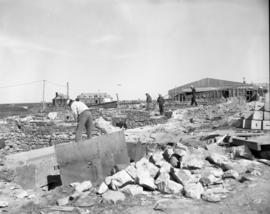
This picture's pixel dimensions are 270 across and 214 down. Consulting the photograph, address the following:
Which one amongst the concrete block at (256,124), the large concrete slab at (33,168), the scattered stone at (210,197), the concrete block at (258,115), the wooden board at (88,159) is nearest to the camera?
the scattered stone at (210,197)

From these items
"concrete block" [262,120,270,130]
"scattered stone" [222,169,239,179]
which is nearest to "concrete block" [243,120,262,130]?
"concrete block" [262,120,270,130]

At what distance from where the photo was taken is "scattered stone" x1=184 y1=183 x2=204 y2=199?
403 centimetres

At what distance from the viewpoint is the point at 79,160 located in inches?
212

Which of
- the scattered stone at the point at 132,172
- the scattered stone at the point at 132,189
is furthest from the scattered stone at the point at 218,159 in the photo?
the scattered stone at the point at 132,189

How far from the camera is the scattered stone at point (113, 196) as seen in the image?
13.3 feet

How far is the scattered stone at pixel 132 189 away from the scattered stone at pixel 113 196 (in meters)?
0.10

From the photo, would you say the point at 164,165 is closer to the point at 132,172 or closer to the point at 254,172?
the point at 132,172

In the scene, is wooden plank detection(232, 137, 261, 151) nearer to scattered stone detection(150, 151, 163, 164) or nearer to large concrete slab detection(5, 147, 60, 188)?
scattered stone detection(150, 151, 163, 164)

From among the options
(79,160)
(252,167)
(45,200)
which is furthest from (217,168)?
(45,200)

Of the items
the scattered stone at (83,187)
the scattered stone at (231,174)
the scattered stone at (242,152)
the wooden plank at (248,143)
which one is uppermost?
the wooden plank at (248,143)

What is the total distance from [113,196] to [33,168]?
11.9 feet

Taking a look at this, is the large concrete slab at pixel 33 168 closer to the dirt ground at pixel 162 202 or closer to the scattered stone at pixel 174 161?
the dirt ground at pixel 162 202

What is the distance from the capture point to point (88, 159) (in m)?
5.47

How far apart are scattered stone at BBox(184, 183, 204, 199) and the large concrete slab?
343cm
